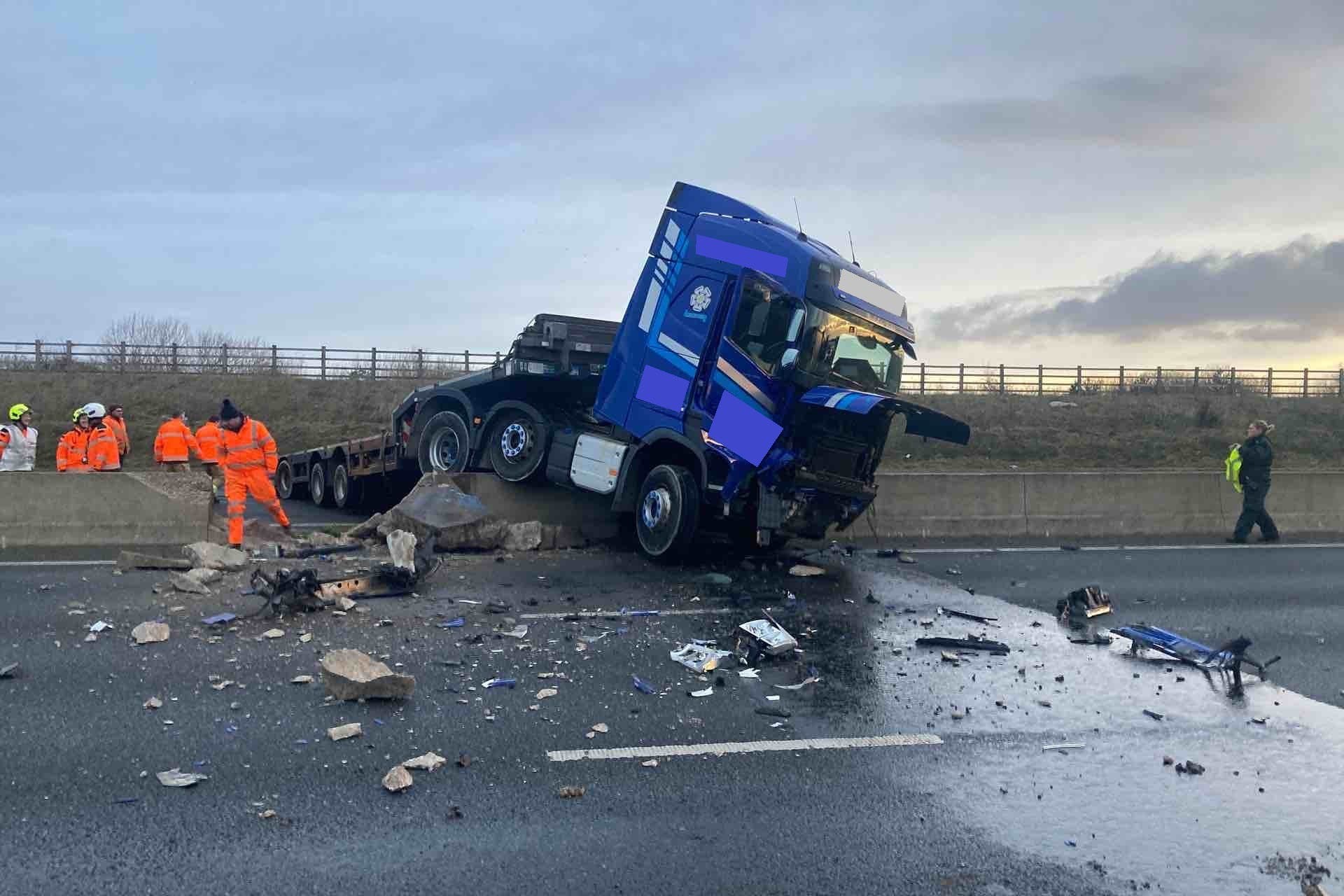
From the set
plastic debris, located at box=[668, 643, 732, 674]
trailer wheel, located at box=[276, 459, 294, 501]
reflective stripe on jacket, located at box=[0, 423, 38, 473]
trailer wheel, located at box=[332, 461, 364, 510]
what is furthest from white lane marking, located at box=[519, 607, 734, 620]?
trailer wheel, located at box=[276, 459, 294, 501]

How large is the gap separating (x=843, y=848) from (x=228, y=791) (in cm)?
244

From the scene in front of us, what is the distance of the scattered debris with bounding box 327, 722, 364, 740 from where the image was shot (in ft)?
17.4

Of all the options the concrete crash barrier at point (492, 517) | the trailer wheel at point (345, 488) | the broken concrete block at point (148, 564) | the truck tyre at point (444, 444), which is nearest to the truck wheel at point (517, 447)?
the concrete crash barrier at point (492, 517)

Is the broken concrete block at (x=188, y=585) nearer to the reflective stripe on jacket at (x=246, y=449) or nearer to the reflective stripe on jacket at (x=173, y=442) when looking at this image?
the reflective stripe on jacket at (x=246, y=449)

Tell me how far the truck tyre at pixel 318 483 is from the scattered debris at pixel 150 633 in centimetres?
929

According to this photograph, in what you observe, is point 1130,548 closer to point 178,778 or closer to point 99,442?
point 178,778

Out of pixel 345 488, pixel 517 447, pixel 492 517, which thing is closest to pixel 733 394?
pixel 492 517

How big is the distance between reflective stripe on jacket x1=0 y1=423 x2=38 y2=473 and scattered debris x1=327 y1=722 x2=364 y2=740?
1120 centimetres

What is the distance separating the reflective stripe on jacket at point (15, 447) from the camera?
14555 mm

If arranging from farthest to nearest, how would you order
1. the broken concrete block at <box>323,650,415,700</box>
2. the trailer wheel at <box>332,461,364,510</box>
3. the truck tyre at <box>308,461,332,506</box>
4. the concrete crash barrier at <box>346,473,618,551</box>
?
the truck tyre at <box>308,461,332,506</box>
the trailer wheel at <box>332,461,364,510</box>
the concrete crash barrier at <box>346,473,618,551</box>
the broken concrete block at <box>323,650,415,700</box>

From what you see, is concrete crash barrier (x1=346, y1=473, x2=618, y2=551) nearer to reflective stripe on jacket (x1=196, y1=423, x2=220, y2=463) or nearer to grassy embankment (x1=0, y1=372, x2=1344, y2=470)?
reflective stripe on jacket (x1=196, y1=423, x2=220, y2=463)

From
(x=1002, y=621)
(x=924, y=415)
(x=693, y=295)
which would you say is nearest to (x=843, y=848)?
(x=1002, y=621)

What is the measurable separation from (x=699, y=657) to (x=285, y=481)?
1249 centimetres

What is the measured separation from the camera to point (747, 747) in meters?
5.37
